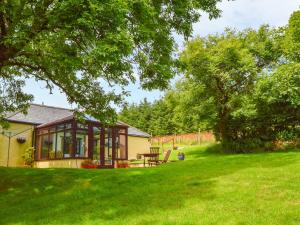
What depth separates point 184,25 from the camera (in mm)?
12688

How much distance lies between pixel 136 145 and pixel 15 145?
13359 millimetres

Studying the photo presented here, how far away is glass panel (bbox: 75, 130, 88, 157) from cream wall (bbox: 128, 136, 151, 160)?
36.7 ft

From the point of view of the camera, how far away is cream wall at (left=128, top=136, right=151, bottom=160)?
35.8 meters

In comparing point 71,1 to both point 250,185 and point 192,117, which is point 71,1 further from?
point 192,117

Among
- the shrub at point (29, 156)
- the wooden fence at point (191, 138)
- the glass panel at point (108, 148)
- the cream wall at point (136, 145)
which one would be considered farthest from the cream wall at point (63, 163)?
the wooden fence at point (191, 138)

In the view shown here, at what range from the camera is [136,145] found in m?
36.6

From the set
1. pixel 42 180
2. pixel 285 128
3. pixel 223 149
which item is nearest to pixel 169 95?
pixel 223 149

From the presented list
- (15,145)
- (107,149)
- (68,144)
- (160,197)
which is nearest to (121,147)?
(107,149)

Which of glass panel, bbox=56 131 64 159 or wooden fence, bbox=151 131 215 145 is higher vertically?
wooden fence, bbox=151 131 215 145

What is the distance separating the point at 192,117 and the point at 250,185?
59.5ft

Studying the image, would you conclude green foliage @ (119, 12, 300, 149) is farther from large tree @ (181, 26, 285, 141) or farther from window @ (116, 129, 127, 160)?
window @ (116, 129, 127, 160)

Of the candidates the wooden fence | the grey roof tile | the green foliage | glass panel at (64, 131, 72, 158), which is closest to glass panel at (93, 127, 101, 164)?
glass panel at (64, 131, 72, 158)

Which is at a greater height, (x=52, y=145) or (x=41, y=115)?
(x=41, y=115)

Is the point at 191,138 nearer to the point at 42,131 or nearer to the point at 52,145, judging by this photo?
the point at 42,131
